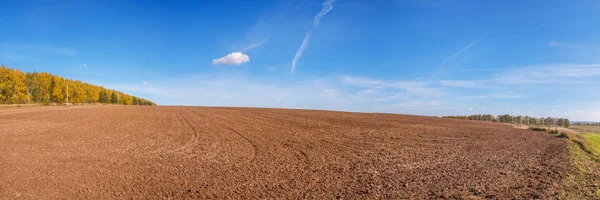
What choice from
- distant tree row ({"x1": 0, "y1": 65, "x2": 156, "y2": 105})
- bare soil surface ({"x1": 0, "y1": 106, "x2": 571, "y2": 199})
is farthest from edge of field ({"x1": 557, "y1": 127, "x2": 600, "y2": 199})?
distant tree row ({"x1": 0, "y1": 65, "x2": 156, "y2": 105})

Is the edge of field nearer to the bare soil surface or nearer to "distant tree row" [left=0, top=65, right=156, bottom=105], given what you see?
the bare soil surface

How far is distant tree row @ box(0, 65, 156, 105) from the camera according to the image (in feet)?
203

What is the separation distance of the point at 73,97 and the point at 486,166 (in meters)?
103

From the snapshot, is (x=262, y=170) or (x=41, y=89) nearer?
(x=262, y=170)

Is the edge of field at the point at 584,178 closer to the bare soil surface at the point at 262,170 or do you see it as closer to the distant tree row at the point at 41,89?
the bare soil surface at the point at 262,170

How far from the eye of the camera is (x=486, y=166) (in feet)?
35.9

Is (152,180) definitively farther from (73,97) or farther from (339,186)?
(73,97)

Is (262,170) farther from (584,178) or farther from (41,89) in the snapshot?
(41,89)

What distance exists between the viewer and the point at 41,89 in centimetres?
7494

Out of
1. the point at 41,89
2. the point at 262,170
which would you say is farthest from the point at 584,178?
the point at 41,89

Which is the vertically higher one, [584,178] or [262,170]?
[584,178]

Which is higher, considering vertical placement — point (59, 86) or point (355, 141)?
point (59, 86)

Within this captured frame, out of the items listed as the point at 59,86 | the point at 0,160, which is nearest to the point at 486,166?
the point at 0,160

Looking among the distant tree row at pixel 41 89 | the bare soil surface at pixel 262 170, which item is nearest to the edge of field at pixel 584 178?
the bare soil surface at pixel 262 170
